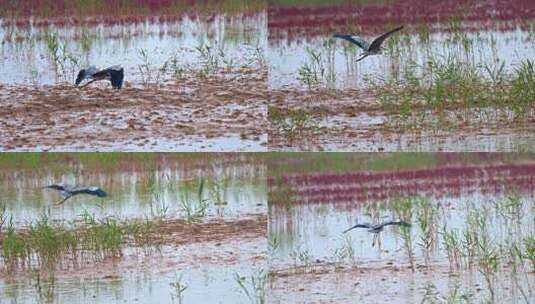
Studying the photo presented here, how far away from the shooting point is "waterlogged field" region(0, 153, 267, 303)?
4008 mm

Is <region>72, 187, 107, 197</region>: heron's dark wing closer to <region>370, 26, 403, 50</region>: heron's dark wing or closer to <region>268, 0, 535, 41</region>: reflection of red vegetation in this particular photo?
<region>268, 0, 535, 41</region>: reflection of red vegetation

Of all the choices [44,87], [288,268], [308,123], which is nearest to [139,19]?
[44,87]

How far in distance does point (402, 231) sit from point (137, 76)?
3.10 feet

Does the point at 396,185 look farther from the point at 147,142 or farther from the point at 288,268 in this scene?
the point at 147,142

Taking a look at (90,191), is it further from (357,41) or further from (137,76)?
(357,41)

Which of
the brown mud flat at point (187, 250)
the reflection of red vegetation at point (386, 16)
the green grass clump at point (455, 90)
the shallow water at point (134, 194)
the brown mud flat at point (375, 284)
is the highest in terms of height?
the reflection of red vegetation at point (386, 16)

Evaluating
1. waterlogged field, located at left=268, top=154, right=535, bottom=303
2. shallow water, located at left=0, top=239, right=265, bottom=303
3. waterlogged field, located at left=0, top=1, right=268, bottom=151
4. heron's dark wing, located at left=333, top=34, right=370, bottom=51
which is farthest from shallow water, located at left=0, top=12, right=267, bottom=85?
shallow water, located at left=0, top=239, right=265, bottom=303

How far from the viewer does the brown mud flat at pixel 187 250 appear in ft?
13.2

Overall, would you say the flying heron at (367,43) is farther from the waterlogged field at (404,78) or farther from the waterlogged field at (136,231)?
the waterlogged field at (136,231)

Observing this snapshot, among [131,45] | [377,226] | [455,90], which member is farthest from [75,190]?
[455,90]

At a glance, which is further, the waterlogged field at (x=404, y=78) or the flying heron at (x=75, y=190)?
the flying heron at (x=75, y=190)

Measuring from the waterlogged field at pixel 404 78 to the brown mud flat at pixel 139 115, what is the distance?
0.09 meters

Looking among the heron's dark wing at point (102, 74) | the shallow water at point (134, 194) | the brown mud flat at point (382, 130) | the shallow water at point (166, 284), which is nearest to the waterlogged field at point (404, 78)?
the brown mud flat at point (382, 130)

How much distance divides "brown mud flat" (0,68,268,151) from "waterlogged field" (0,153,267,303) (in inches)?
2.8
